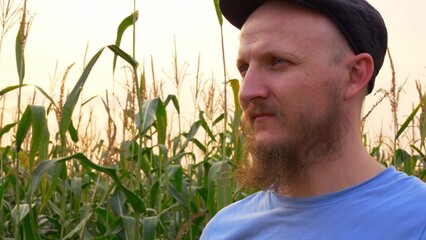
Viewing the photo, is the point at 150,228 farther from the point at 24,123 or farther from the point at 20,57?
the point at 20,57

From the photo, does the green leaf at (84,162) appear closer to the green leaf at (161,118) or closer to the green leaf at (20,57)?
the green leaf at (20,57)

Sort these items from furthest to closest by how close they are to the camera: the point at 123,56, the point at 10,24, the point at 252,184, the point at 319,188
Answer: the point at 10,24 < the point at 123,56 < the point at 252,184 < the point at 319,188

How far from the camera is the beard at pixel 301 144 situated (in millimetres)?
1856

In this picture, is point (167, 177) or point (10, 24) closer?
point (10, 24)

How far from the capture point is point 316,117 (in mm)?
1855

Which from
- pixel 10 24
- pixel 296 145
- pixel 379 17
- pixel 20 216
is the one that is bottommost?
pixel 20 216

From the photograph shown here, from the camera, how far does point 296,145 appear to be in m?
1.89

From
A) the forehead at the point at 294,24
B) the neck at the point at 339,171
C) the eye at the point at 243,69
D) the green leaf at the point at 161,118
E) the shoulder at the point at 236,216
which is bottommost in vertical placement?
the shoulder at the point at 236,216

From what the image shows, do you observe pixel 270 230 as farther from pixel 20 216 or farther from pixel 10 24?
pixel 10 24

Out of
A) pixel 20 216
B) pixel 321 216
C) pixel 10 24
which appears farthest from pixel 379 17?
pixel 10 24

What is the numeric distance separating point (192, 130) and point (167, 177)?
0.63m

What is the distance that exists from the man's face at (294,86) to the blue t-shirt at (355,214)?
111mm

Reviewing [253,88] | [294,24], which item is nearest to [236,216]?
[253,88]

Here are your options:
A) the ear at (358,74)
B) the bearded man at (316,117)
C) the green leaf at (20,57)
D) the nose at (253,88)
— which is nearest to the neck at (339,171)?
the bearded man at (316,117)
